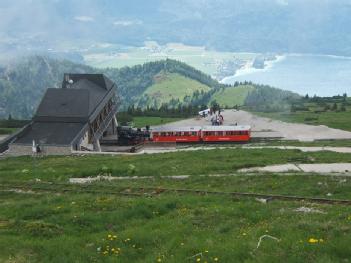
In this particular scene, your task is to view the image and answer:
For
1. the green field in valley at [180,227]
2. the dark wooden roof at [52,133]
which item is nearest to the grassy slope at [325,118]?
the dark wooden roof at [52,133]

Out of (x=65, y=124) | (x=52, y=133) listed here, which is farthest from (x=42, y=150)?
(x=65, y=124)

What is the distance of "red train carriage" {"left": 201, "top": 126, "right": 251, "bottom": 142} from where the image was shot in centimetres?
A: 6581

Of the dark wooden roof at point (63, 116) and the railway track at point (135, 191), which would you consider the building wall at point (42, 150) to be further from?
the railway track at point (135, 191)

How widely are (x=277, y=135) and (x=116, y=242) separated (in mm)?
59269

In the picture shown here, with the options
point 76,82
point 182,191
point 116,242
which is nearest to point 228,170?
point 182,191

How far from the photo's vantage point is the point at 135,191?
25.9m

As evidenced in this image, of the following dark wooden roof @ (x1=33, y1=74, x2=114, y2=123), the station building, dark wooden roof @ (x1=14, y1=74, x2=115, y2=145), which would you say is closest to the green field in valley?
the station building

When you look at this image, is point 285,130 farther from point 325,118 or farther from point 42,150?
point 42,150

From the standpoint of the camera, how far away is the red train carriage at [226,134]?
65812 mm

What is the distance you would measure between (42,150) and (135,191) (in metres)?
38.4

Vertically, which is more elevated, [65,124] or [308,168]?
[65,124]

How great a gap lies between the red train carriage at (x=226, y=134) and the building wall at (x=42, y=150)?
18.4 metres

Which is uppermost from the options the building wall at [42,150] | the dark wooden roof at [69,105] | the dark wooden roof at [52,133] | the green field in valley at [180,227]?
the dark wooden roof at [69,105]

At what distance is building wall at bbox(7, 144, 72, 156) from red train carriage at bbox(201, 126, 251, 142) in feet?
60.4
